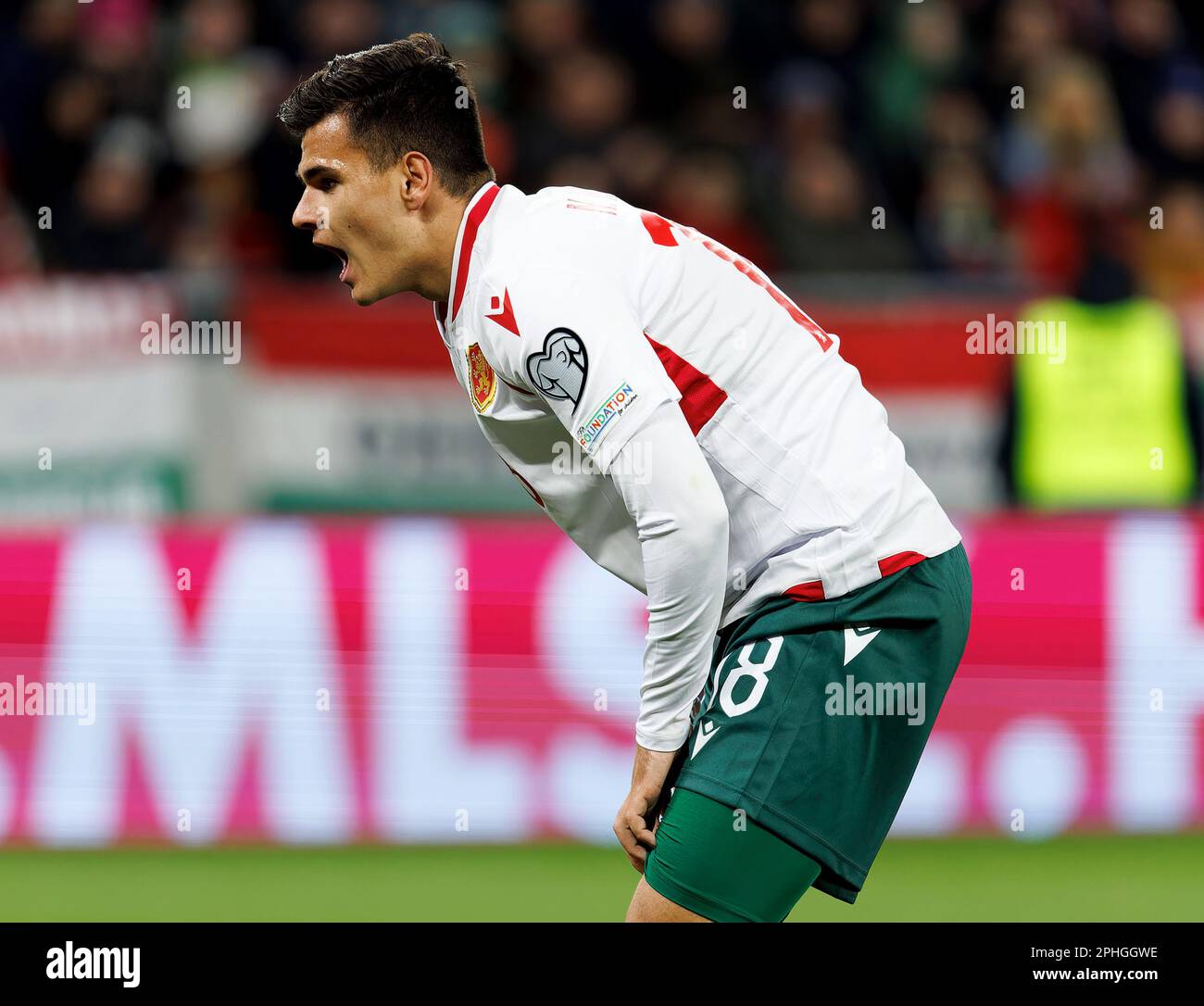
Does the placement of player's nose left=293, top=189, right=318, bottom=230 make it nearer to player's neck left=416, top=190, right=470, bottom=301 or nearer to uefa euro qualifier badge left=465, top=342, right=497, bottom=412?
player's neck left=416, top=190, right=470, bottom=301

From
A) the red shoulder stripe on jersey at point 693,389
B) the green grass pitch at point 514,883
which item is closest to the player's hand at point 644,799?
the red shoulder stripe on jersey at point 693,389

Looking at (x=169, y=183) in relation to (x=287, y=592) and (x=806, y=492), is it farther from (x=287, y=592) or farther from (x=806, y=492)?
(x=806, y=492)

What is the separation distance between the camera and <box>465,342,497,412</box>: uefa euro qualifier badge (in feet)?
11.6

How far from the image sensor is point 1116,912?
19.3 feet

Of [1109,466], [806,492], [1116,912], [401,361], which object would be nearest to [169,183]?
[401,361]

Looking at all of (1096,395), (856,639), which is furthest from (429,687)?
(1096,395)

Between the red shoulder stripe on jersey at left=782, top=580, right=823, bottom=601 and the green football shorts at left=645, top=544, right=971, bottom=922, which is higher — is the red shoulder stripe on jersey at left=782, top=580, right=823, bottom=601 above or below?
above

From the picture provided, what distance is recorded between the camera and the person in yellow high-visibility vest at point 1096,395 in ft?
27.5

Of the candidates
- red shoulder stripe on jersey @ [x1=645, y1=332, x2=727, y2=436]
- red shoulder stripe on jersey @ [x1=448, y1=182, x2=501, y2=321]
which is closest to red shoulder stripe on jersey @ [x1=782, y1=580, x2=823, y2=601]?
red shoulder stripe on jersey @ [x1=645, y1=332, x2=727, y2=436]

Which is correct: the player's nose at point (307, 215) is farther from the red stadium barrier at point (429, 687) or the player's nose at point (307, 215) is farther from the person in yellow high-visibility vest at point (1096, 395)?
the person in yellow high-visibility vest at point (1096, 395)

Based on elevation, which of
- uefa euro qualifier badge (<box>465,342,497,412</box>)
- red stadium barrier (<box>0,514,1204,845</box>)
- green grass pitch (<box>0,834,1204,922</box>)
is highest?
uefa euro qualifier badge (<box>465,342,497,412</box>)

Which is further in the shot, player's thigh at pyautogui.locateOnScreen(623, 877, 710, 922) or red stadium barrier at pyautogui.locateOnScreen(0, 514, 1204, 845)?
red stadium barrier at pyautogui.locateOnScreen(0, 514, 1204, 845)

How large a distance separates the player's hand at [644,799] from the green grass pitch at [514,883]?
2258 millimetres

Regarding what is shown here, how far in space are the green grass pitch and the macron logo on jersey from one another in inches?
110
